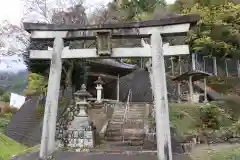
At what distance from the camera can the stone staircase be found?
1060cm

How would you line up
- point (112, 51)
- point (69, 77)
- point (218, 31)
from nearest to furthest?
point (112, 51)
point (69, 77)
point (218, 31)

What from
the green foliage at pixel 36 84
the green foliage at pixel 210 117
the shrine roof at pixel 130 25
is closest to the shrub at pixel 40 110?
the green foliage at pixel 36 84

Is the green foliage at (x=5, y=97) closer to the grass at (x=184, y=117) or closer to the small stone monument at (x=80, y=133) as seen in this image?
the grass at (x=184, y=117)

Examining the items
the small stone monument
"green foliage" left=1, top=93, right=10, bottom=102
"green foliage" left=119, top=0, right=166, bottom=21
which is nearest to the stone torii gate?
the small stone monument

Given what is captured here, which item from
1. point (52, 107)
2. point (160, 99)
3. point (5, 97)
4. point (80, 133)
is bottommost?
point (80, 133)

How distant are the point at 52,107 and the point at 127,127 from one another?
222 inches

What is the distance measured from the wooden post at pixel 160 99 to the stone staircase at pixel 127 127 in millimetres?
4000

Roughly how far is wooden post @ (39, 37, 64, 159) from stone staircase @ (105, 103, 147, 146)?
4266mm

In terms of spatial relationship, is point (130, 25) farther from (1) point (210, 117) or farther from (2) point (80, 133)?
(1) point (210, 117)

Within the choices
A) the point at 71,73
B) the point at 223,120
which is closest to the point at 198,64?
the point at 223,120

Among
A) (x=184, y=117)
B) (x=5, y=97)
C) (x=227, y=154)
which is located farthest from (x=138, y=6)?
(x=5, y=97)

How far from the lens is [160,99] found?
6.24 meters

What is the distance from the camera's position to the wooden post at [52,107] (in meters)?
6.60

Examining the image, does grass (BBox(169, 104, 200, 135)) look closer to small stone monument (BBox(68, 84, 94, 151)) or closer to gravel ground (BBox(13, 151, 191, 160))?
gravel ground (BBox(13, 151, 191, 160))
